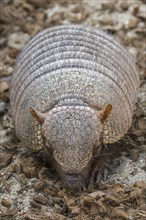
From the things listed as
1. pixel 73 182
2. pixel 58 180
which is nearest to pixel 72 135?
pixel 73 182

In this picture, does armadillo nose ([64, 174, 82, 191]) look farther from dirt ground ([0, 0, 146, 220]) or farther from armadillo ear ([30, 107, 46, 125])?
armadillo ear ([30, 107, 46, 125])

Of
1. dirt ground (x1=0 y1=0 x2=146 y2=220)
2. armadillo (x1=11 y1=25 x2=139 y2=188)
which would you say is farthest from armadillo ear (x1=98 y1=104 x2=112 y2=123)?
dirt ground (x1=0 y1=0 x2=146 y2=220)

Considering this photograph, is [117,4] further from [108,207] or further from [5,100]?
[108,207]

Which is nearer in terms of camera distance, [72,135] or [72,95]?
[72,135]

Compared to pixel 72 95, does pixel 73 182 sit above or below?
below

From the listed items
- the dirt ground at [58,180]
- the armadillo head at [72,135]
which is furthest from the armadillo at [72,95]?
the dirt ground at [58,180]

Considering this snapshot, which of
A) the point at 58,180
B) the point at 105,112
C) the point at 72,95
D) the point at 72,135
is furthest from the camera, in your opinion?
the point at 58,180

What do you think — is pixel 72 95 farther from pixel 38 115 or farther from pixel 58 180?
pixel 58 180

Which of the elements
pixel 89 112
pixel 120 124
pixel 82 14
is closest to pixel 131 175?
pixel 120 124
